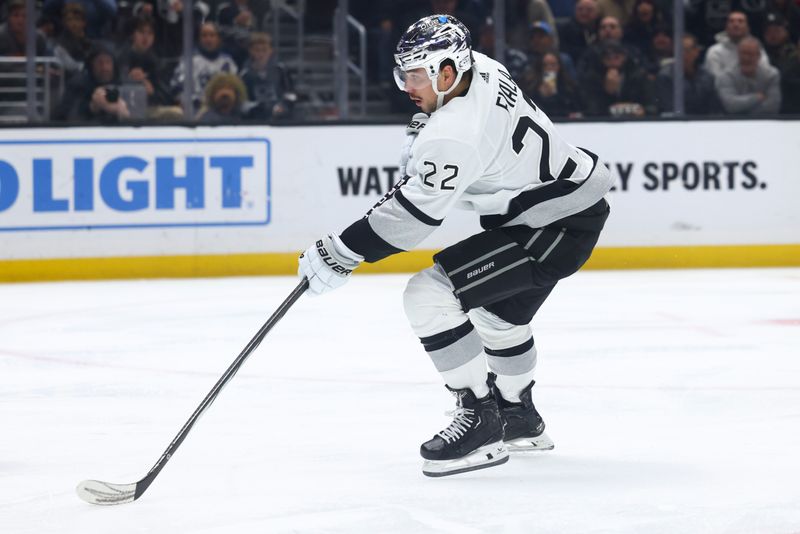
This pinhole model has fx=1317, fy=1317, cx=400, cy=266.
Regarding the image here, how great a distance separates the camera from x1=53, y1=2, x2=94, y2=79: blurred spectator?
23.4 ft

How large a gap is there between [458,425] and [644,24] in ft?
16.5

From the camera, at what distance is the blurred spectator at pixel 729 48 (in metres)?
7.68

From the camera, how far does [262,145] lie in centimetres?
727

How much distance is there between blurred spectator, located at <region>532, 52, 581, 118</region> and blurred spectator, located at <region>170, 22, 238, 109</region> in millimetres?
1825

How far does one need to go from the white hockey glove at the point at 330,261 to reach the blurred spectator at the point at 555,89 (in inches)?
188

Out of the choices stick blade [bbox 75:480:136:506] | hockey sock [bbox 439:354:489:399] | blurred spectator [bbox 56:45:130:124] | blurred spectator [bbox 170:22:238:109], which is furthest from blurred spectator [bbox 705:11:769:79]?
stick blade [bbox 75:480:136:506]

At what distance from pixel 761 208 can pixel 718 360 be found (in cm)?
321

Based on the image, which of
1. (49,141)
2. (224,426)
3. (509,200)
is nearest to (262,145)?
(49,141)

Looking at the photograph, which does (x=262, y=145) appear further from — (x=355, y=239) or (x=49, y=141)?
(x=355, y=239)

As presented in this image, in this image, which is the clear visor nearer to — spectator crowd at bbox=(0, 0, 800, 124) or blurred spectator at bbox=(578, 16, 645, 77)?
spectator crowd at bbox=(0, 0, 800, 124)

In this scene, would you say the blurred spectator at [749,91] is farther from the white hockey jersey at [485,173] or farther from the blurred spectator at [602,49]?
the white hockey jersey at [485,173]

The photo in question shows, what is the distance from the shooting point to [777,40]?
7.74 meters

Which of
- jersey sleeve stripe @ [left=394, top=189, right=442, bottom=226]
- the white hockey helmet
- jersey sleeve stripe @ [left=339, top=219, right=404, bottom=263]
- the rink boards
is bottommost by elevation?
the rink boards

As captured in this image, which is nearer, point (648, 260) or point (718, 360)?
point (718, 360)
